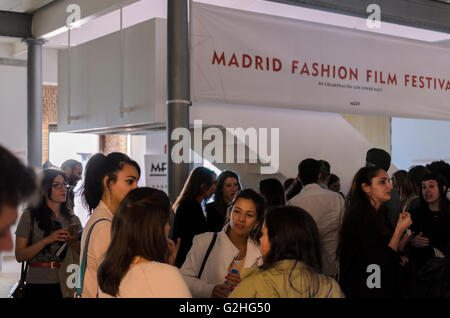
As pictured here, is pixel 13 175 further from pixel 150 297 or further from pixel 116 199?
pixel 116 199

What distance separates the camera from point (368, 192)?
11.0 feet

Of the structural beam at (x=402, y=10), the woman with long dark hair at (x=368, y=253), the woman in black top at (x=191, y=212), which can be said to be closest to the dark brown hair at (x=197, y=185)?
the woman in black top at (x=191, y=212)

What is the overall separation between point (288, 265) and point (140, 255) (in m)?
0.52

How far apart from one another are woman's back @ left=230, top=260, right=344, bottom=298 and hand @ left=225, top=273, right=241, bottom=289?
688 mm

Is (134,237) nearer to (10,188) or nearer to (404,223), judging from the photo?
(10,188)

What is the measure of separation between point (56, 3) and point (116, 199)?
4.69 m

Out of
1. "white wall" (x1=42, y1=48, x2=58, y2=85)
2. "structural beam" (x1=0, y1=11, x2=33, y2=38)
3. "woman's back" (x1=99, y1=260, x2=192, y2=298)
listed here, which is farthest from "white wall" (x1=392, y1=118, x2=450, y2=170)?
"woman's back" (x1=99, y1=260, x2=192, y2=298)

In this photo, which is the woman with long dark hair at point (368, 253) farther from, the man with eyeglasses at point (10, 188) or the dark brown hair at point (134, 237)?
the man with eyeglasses at point (10, 188)

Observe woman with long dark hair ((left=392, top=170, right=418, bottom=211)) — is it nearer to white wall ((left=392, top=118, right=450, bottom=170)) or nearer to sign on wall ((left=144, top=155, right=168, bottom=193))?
sign on wall ((left=144, top=155, right=168, bottom=193))

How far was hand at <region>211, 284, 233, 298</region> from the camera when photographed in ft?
8.94

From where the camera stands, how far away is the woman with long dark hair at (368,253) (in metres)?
3.03

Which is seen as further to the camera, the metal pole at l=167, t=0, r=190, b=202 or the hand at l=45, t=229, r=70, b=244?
the metal pole at l=167, t=0, r=190, b=202

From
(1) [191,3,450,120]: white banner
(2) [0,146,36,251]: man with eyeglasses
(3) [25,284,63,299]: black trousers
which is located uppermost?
(1) [191,3,450,120]: white banner

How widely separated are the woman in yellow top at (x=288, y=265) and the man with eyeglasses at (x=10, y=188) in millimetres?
1069
